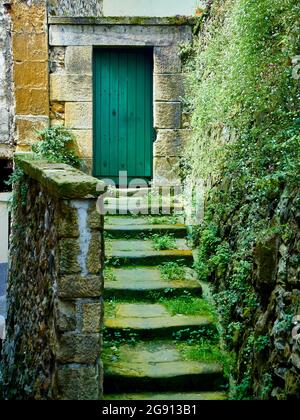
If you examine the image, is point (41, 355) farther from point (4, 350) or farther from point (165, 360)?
point (4, 350)

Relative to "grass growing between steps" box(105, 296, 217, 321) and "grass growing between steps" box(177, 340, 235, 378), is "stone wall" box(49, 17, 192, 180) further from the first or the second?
"grass growing between steps" box(177, 340, 235, 378)

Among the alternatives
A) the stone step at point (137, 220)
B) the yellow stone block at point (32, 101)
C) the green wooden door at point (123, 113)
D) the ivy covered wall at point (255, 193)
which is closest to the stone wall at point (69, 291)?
the ivy covered wall at point (255, 193)

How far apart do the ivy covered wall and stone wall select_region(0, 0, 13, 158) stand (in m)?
3.93

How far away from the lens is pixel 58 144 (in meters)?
8.33

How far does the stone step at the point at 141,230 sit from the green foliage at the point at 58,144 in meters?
1.78

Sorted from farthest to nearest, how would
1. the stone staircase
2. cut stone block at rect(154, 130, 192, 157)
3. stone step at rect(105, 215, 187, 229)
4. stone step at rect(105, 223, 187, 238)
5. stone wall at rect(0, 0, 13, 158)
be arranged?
stone wall at rect(0, 0, 13, 158)
cut stone block at rect(154, 130, 192, 157)
stone step at rect(105, 215, 187, 229)
stone step at rect(105, 223, 187, 238)
the stone staircase

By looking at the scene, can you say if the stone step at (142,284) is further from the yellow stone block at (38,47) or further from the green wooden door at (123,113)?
the yellow stone block at (38,47)

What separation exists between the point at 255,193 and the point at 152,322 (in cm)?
149

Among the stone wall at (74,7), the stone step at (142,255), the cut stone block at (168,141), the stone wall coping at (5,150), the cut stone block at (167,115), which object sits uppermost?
the stone wall at (74,7)

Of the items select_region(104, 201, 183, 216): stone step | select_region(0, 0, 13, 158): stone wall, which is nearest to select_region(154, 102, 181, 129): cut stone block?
select_region(104, 201, 183, 216): stone step

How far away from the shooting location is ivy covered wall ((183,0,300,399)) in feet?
11.7

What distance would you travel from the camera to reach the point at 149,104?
8.89 m

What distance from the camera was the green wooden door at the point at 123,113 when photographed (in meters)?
8.80

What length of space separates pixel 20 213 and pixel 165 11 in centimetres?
810
